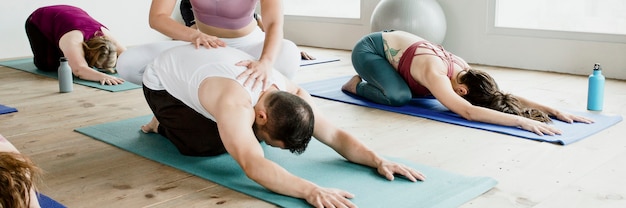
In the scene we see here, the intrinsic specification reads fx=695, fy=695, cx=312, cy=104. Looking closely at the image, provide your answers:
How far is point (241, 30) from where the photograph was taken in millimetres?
3180

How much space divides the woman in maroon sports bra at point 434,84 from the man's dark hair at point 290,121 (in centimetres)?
125

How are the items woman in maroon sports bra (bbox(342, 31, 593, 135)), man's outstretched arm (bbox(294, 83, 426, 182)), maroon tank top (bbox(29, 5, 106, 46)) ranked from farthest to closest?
maroon tank top (bbox(29, 5, 106, 46))
woman in maroon sports bra (bbox(342, 31, 593, 135))
man's outstretched arm (bbox(294, 83, 426, 182))

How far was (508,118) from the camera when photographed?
3100mm

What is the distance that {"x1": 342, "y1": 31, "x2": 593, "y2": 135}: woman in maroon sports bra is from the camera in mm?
3189

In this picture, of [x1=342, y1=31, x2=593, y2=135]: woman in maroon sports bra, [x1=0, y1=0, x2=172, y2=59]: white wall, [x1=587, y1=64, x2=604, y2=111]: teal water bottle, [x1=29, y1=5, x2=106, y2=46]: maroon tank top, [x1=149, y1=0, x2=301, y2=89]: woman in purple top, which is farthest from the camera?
[x1=0, y1=0, x2=172, y2=59]: white wall

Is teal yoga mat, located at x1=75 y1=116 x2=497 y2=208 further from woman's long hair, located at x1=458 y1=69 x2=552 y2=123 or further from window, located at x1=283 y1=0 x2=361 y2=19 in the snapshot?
window, located at x1=283 y1=0 x2=361 y2=19

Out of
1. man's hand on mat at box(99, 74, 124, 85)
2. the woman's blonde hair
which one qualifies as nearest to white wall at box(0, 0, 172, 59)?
the woman's blonde hair

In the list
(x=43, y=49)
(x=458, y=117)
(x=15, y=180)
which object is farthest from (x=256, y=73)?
(x=43, y=49)

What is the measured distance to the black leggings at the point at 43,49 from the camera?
4.95m

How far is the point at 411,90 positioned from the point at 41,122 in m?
1.90

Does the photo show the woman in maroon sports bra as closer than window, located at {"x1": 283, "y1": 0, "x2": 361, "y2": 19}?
Yes

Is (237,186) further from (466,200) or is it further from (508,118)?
(508,118)

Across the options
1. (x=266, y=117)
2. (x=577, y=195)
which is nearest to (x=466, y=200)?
(x=577, y=195)

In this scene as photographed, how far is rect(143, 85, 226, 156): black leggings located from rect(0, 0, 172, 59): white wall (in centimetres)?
387
